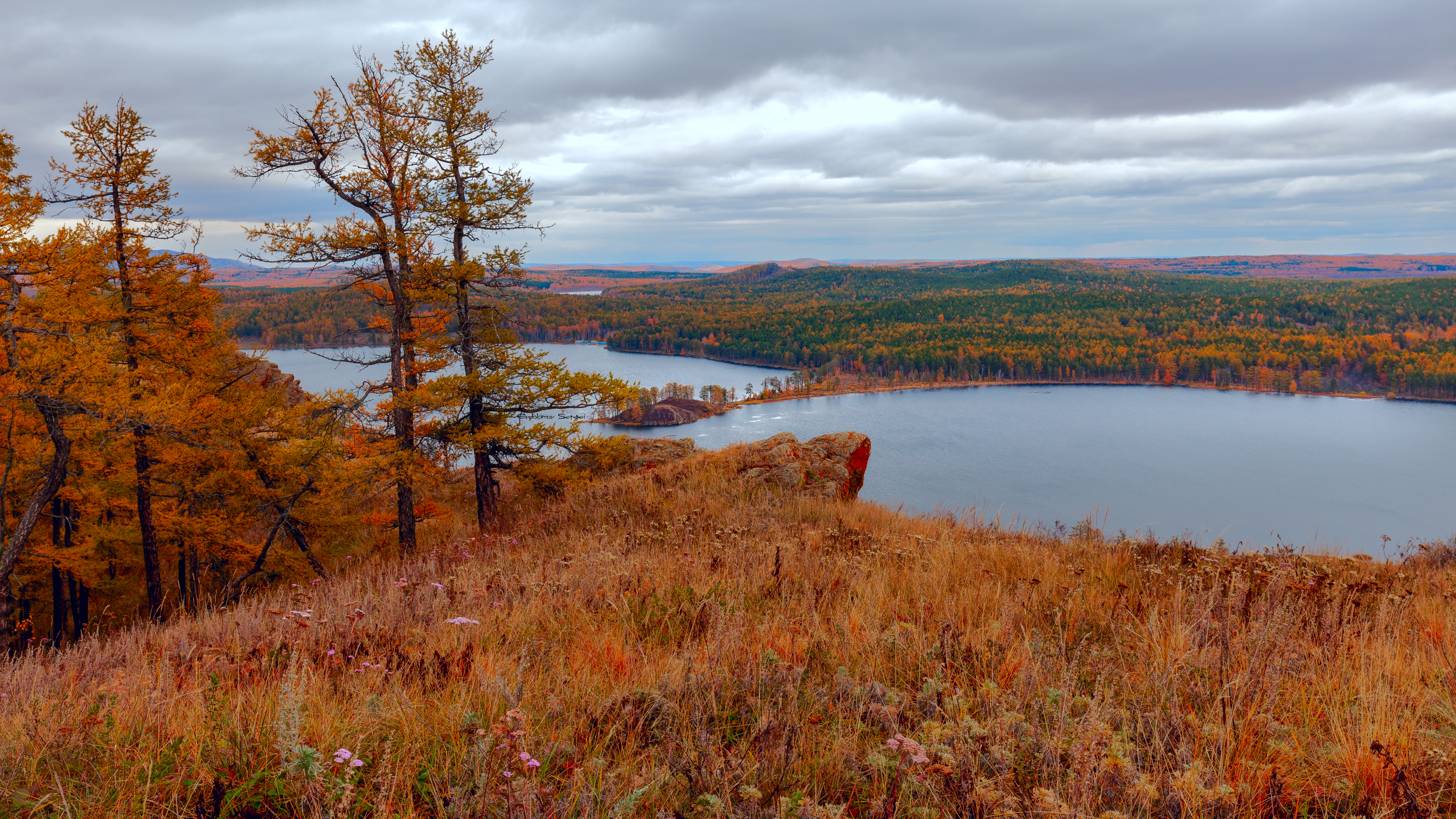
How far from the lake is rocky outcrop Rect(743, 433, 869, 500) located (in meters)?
1.25

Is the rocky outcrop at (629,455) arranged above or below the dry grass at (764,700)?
below

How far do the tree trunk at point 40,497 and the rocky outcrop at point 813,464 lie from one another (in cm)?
1052

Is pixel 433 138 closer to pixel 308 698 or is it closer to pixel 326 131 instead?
pixel 326 131

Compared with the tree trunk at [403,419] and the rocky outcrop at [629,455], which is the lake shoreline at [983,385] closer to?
the rocky outcrop at [629,455]

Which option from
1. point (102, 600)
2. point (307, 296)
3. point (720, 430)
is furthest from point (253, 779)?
point (307, 296)

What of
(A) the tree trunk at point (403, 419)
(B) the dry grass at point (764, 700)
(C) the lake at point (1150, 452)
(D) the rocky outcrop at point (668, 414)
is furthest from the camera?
(D) the rocky outcrop at point (668, 414)

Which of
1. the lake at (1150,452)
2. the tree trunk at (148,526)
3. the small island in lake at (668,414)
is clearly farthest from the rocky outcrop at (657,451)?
the small island in lake at (668,414)

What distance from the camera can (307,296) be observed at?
117 m

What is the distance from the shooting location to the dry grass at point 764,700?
1915 mm

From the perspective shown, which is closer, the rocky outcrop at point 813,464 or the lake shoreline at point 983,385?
the rocky outcrop at point 813,464

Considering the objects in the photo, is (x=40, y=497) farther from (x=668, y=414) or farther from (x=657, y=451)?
(x=668, y=414)

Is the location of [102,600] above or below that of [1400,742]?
below

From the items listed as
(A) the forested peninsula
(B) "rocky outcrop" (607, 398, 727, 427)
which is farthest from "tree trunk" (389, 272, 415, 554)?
(A) the forested peninsula

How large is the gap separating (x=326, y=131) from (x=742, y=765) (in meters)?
14.2
